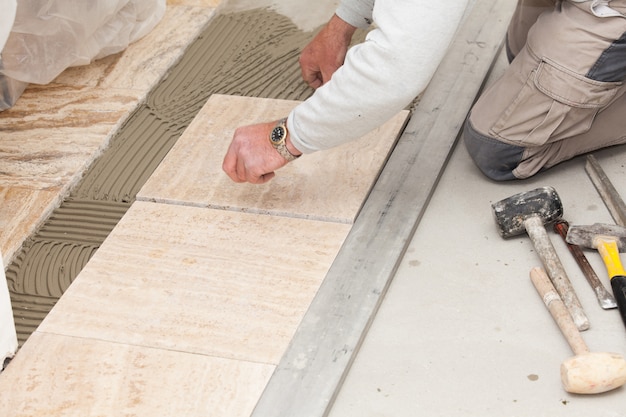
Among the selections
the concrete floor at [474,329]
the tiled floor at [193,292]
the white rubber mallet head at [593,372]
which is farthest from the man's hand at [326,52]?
the white rubber mallet head at [593,372]

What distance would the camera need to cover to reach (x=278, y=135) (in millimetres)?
2014

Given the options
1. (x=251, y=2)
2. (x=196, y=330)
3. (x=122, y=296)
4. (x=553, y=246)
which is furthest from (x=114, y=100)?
(x=553, y=246)

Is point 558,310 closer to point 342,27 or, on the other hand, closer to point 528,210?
point 528,210

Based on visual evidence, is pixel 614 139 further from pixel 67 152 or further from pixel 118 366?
pixel 67 152

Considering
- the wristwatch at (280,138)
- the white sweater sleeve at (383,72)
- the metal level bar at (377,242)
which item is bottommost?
the metal level bar at (377,242)

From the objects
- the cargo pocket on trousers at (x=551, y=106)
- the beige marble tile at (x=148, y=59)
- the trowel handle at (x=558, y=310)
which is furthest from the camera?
the beige marble tile at (x=148, y=59)

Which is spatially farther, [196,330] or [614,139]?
[614,139]

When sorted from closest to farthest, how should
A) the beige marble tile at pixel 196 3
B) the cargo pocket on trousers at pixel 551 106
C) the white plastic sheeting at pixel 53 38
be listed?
the cargo pocket on trousers at pixel 551 106
the white plastic sheeting at pixel 53 38
the beige marble tile at pixel 196 3

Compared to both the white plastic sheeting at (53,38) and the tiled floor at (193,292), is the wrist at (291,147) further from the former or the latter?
the white plastic sheeting at (53,38)

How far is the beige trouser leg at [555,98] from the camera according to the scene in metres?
2.09

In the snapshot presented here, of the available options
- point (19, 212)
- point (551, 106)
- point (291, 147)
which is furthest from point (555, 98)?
point (19, 212)

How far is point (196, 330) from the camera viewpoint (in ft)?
6.33

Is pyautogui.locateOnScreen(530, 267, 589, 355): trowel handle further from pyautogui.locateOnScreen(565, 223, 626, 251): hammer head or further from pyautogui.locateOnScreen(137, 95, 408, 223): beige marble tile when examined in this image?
pyautogui.locateOnScreen(137, 95, 408, 223): beige marble tile

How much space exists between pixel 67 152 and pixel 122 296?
75 cm
